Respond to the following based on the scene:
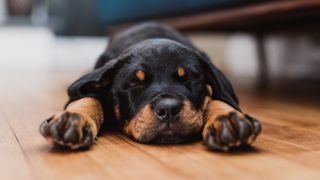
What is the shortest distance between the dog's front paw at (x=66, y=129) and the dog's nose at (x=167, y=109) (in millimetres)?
192

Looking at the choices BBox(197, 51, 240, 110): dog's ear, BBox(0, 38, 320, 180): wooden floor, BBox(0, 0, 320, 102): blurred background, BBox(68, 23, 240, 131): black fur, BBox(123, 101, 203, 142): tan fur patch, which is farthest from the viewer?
BBox(0, 0, 320, 102): blurred background

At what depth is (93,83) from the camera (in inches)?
67.4

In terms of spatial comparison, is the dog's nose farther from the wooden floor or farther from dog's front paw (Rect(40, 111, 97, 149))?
dog's front paw (Rect(40, 111, 97, 149))

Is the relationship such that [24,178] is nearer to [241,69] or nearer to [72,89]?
[72,89]

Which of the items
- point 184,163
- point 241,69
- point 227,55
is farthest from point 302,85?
point 184,163

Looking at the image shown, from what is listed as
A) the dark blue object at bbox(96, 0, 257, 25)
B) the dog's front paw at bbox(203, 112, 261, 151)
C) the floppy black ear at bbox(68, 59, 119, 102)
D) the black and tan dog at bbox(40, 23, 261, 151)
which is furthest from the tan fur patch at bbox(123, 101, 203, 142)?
the dark blue object at bbox(96, 0, 257, 25)

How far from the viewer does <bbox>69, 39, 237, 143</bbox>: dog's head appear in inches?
56.1

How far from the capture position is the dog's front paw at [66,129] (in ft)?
4.34

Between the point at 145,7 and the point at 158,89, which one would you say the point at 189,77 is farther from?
the point at 145,7

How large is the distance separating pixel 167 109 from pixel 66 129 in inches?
10.5

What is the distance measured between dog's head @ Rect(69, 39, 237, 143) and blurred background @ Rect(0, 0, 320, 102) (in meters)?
0.67

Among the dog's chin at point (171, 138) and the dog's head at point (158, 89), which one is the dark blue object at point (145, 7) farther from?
the dog's chin at point (171, 138)

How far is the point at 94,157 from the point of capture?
1326mm

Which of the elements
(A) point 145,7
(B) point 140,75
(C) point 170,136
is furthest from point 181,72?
(A) point 145,7
